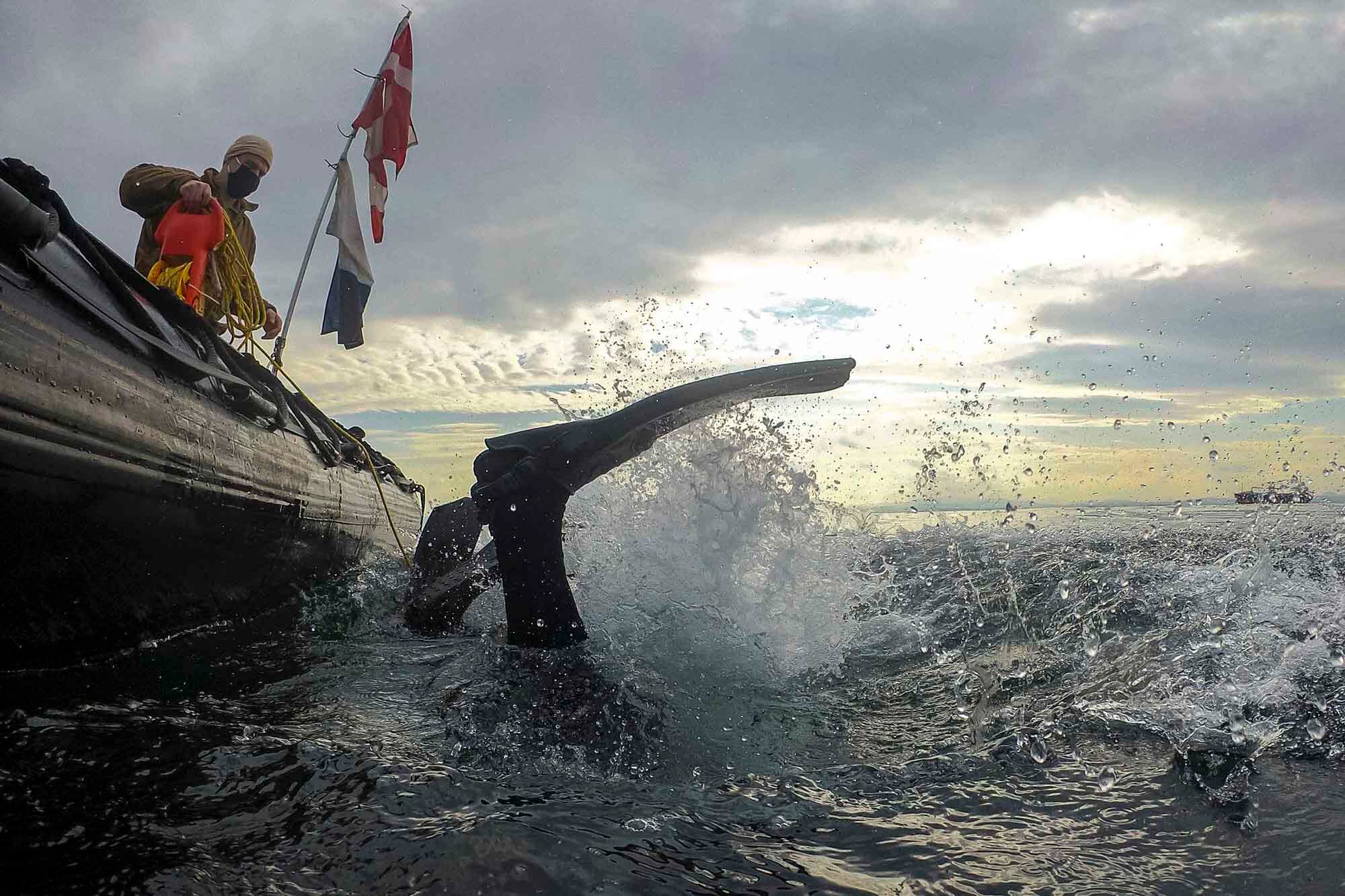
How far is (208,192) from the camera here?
19.6 ft

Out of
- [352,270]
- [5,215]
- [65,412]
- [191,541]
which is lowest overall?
[191,541]

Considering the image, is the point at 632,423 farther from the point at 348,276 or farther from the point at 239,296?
the point at 348,276

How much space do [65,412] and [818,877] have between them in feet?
10.2

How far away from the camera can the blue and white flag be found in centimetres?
1006

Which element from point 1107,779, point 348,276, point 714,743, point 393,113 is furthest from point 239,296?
point 1107,779

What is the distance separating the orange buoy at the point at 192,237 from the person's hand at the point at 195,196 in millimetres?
39

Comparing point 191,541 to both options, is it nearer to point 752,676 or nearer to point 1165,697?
point 752,676

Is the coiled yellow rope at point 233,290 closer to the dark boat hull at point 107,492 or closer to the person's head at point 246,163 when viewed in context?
the person's head at point 246,163

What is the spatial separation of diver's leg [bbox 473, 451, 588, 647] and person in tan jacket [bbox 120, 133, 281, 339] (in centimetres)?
387

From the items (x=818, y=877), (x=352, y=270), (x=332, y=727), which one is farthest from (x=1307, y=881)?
(x=352, y=270)

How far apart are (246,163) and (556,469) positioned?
207 inches

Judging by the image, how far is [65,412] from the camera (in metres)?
2.98

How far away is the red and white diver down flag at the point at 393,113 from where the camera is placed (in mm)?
10338

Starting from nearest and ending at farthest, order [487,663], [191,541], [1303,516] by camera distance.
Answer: [487,663] < [191,541] < [1303,516]
